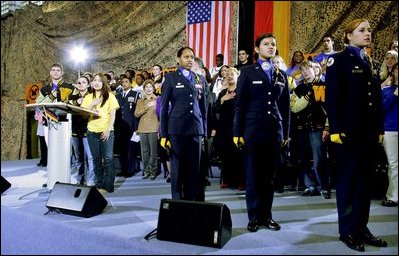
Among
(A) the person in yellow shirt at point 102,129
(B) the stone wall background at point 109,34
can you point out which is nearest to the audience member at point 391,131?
(B) the stone wall background at point 109,34

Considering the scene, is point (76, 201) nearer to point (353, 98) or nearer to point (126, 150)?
point (353, 98)

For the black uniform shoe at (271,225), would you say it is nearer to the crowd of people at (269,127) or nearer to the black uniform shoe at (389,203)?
the crowd of people at (269,127)

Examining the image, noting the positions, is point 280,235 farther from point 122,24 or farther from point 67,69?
point 67,69

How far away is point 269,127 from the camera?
3.59 metres

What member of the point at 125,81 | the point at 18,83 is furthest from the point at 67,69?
the point at 125,81

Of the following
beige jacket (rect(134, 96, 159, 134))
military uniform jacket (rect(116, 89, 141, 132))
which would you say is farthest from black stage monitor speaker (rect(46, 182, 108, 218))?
military uniform jacket (rect(116, 89, 141, 132))

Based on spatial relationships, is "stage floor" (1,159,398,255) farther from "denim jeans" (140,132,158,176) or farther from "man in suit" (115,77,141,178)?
"man in suit" (115,77,141,178)

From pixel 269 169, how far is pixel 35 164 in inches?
250

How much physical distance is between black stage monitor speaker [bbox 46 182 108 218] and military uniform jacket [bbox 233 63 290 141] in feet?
5.06

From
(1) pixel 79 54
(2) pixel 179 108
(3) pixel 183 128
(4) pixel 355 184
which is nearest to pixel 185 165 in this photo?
(3) pixel 183 128

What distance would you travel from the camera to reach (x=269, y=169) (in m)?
3.64

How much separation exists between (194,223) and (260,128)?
1029mm

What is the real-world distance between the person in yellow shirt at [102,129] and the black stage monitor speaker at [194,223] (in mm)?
2351

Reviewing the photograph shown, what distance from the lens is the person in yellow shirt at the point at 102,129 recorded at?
532 centimetres
